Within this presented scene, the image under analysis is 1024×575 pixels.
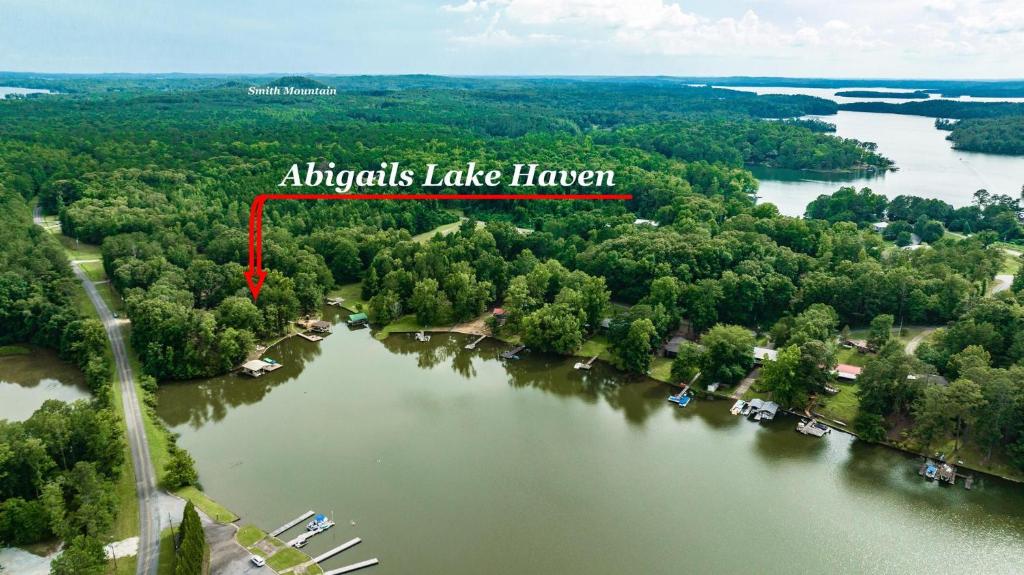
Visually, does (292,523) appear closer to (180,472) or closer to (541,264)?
(180,472)

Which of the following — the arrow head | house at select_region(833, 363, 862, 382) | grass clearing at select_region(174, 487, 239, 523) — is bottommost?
grass clearing at select_region(174, 487, 239, 523)

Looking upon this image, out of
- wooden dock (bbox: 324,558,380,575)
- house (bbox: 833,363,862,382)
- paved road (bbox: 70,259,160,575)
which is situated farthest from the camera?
house (bbox: 833,363,862,382)

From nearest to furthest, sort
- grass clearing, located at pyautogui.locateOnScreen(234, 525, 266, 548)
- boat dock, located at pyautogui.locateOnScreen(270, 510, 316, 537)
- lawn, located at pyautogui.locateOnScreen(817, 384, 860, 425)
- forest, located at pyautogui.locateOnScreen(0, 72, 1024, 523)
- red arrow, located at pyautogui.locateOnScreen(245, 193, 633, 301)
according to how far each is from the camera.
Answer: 1. grass clearing, located at pyautogui.locateOnScreen(234, 525, 266, 548)
2. boat dock, located at pyautogui.locateOnScreen(270, 510, 316, 537)
3. lawn, located at pyautogui.locateOnScreen(817, 384, 860, 425)
4. forest, located at pyautogui.locateOnScreen(0, 72, 1024, 523)
5. red arrow, located at pyautogui.locateOnScreen(245, 193, 633, 301)

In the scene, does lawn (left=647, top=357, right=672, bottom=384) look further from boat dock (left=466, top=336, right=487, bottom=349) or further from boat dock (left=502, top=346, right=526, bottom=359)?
boat dock (left=466, top=336, right=487, bottom=349)

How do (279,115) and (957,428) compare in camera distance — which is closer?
(957,428)

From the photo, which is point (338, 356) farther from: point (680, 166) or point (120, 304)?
point (680, 166)

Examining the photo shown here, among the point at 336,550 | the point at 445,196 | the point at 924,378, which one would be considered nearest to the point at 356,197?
the point at 445,196

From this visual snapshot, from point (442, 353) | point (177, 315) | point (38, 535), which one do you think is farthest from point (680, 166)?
point (38, 535)

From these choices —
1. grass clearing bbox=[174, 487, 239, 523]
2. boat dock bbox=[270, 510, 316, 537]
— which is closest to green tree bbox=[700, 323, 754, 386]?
boat dock bbox=[270, 510, 316, 537]
